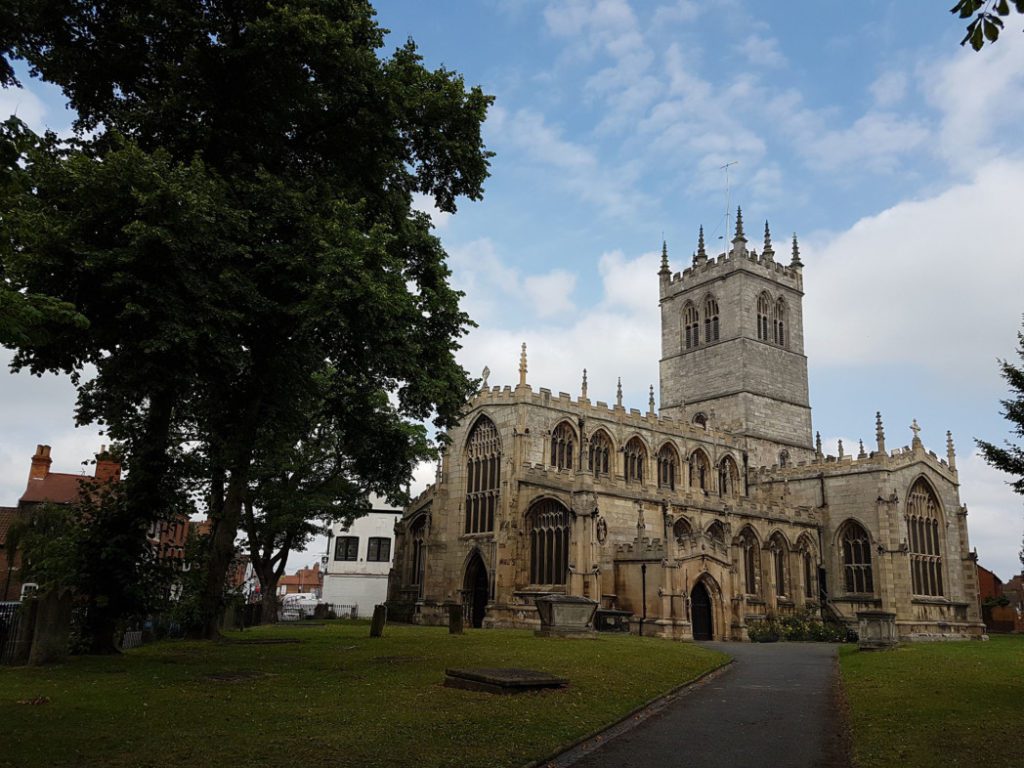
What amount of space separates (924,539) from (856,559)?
15.5 ft

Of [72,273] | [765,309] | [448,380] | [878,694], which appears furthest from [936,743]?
[765,309]

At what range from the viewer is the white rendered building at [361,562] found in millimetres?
59281

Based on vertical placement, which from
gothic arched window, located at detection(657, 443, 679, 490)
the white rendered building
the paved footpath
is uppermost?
gothic arched window, located at detection(657, 443, 679, 490)

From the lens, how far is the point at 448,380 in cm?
1880

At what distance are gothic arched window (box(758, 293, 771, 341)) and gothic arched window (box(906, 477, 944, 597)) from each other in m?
15.8

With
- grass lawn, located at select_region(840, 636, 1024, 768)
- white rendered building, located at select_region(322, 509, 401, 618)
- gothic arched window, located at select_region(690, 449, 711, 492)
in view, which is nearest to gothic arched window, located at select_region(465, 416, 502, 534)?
gothic arched window, located at select_region(690, 449, 711, 492)

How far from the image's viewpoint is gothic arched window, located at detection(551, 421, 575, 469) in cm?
4041

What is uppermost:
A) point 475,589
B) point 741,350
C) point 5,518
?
point 741,350

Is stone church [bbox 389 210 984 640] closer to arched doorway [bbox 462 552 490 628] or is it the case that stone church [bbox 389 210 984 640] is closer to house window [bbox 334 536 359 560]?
arched doorway [bbox 462 552 490 628]

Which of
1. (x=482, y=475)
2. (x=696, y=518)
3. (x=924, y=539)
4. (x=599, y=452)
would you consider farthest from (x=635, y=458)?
(x=924, y=539)

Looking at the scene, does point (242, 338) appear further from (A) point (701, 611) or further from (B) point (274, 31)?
(A) point (701, 611)

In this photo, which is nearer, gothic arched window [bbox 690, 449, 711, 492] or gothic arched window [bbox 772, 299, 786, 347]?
gothic arched window [bbox 690, 449, 711, 492]

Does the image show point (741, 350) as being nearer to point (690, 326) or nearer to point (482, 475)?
point (690, 326)

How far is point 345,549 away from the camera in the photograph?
60375mm
